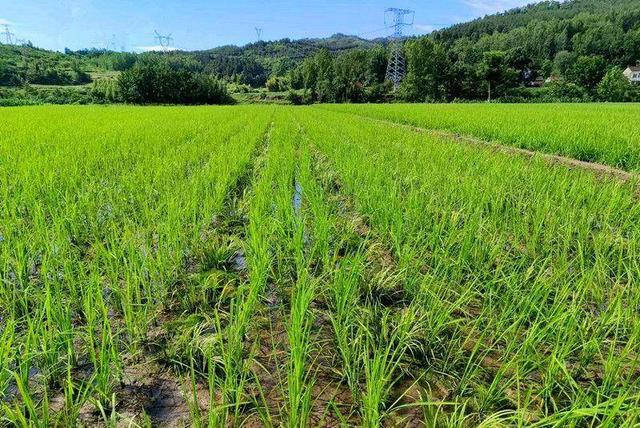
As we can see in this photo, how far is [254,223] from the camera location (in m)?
2.58

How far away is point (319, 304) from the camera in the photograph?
7.26 ft

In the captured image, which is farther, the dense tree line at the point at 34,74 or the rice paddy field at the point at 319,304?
the dense tree line at the point at 34,74

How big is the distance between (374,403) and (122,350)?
114 centimetres

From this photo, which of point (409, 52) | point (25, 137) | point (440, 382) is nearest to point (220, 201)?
point (440, 382)

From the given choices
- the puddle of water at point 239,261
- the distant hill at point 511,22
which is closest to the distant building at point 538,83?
the distant hill at point 511,22

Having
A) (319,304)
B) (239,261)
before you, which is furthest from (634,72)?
(319,304)

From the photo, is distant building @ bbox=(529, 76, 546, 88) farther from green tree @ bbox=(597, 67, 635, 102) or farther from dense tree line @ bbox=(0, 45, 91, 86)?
dense tree line @ bbox=(0, 45, 91, 86)

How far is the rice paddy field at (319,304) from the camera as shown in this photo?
1369 mm

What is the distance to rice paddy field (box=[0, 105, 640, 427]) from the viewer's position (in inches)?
53.9

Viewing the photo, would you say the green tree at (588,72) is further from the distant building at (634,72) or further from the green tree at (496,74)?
the distant building at (634,72)

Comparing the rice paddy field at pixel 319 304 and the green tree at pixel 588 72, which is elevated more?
the green tree at pixel 588 72

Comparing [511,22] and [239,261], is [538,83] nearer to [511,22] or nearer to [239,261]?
[511,22]

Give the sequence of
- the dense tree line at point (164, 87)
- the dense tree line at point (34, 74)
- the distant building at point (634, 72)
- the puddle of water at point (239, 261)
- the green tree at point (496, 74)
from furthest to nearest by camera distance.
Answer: the distant building at point (634, 72)
the dense tree line at point (34, 74)
the green tree at point (496, 74)
the dense tree line at point (164, 87)
the puddle of water at point (239, 261)

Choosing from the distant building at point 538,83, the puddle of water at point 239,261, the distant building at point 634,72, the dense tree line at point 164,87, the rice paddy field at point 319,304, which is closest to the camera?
the rice paddy field at point 319,304
